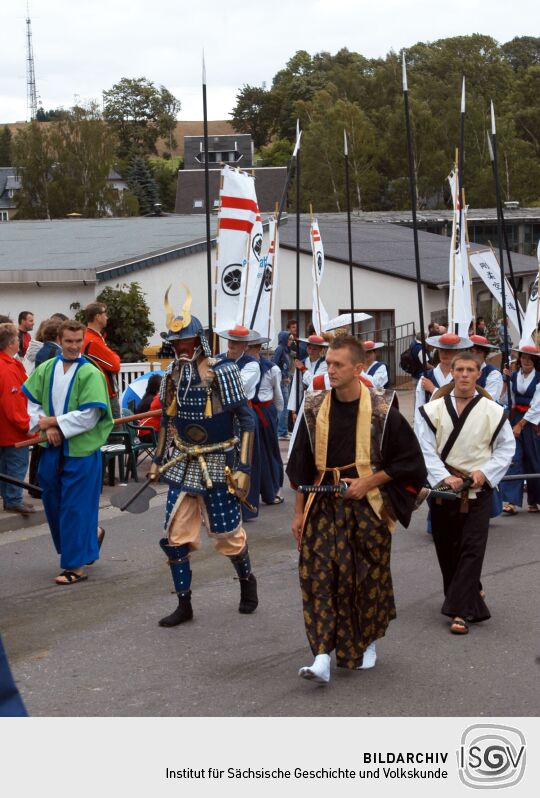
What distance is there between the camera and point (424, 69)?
260ft

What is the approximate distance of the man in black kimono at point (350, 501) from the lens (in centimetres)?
590

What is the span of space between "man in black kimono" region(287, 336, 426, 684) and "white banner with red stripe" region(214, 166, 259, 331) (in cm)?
433

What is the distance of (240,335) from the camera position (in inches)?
385

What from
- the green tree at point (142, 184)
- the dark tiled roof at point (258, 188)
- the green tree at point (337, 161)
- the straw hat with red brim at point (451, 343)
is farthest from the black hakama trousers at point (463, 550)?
the green tree at point (142, 184)

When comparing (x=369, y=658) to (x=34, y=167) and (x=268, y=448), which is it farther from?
(x=34, y=167)

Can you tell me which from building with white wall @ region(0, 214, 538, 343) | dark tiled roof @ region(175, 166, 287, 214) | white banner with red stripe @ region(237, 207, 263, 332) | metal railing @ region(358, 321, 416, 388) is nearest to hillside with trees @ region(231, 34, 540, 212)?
dark tiled roof @ region(175, 166, 287, 214)

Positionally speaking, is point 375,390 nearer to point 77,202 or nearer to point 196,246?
point 196,246

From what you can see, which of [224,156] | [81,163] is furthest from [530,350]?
[224,156]

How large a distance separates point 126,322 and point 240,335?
946cm

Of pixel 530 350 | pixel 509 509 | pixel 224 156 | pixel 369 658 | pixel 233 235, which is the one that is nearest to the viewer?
pixel 369 658

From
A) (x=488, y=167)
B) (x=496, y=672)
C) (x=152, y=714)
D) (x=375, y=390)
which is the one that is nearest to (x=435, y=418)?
(x=375, y=390)

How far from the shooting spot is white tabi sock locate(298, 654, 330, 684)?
5680 mm

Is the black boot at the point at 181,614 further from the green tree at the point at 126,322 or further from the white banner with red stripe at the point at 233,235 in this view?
the green tree at the point at 126,322
